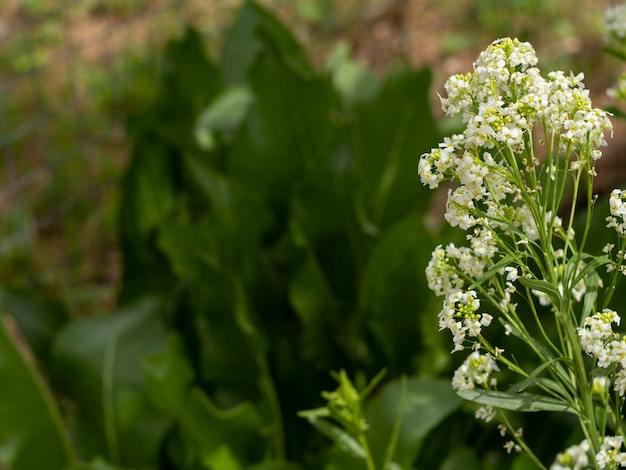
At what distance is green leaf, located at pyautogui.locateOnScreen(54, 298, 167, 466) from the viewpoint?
2.31 metres

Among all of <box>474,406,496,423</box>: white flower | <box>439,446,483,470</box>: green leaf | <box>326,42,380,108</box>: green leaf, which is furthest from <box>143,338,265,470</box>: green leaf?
<box>474,406,496,423</box>: white flower

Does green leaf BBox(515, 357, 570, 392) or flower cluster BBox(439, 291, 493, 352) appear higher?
flower cluster BBox(439, 291, 493, 352)

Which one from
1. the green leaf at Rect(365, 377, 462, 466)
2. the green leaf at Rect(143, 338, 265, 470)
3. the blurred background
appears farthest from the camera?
the blurred background

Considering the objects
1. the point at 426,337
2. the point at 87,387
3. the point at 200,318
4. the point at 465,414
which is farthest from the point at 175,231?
the point at 465,414

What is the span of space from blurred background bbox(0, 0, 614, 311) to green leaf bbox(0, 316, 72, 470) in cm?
75

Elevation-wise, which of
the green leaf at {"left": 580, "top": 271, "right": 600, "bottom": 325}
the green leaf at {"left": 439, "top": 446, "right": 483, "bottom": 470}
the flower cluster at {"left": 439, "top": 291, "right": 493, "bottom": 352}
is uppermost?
the flower cluster at {"left": 439, "top": 291, "right": 493, "bottom": 352}

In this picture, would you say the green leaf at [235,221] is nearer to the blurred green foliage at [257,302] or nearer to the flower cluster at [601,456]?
the blurred green foliage at [257,302]

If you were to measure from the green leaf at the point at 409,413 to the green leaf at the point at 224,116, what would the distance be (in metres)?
1.07

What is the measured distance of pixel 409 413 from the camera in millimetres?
1844

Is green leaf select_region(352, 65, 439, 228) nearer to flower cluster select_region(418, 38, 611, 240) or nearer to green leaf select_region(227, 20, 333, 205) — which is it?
green leaf select_region(227, 20, 333, 205)

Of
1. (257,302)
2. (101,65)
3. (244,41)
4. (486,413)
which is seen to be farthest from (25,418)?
(101,65)

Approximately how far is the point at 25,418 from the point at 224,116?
38.1 inches

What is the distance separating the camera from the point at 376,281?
7.54 ft

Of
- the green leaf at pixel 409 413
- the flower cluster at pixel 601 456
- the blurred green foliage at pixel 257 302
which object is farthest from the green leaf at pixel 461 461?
the flower cluster at pixel 601 456
